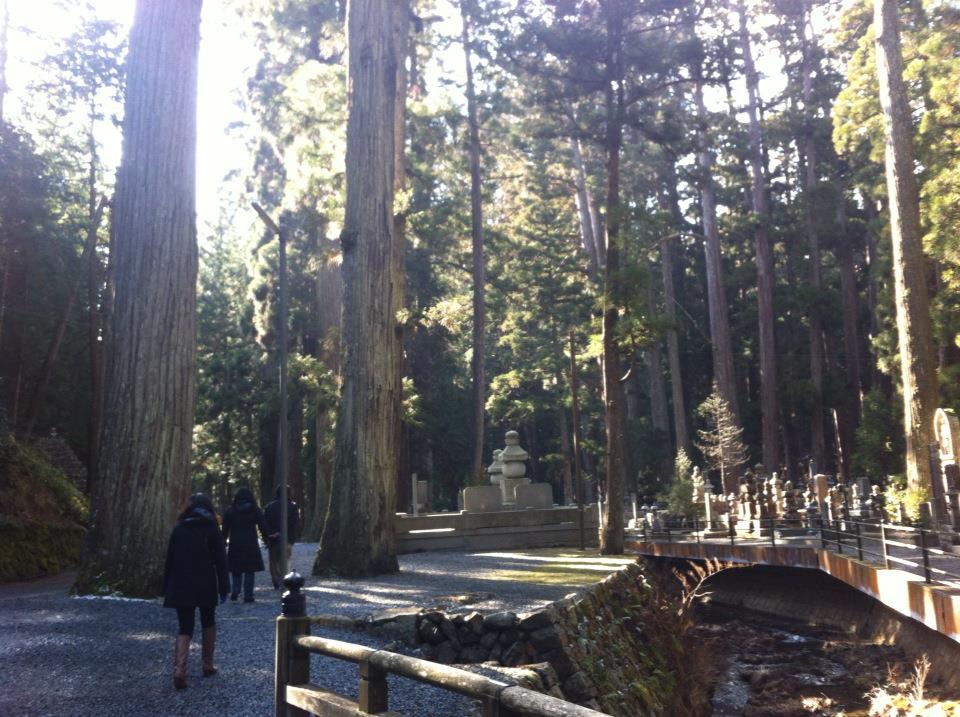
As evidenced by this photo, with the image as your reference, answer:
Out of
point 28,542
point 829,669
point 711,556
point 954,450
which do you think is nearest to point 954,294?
point 954,450

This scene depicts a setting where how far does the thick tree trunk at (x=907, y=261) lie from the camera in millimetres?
19656

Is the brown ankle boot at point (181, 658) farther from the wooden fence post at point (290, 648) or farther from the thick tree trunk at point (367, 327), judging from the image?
the thick tree trunk at point (367, 327)

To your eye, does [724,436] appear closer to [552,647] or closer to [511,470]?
[511,470]

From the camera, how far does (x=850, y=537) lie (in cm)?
1482

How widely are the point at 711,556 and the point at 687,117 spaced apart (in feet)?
37.9

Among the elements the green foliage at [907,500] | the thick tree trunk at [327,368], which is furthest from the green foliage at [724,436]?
the thick tree trunk at [327,368]

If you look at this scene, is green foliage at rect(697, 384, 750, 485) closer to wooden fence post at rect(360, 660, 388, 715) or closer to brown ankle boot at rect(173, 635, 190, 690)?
brown ankle boot at rect(173, 635, 190, 690)

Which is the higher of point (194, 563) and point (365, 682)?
point (194, 563)

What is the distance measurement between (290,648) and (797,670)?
11.6m

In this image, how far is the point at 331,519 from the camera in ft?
50.2

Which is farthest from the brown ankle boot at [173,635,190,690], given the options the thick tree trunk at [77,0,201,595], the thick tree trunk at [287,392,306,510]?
the thick tree trunk at [287,392,306,510]

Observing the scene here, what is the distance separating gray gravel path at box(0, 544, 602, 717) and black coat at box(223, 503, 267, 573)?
1.75 feet

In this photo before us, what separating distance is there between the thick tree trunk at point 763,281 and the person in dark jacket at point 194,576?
3014 centimetres

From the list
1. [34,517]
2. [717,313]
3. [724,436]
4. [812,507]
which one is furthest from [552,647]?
[717,313]
